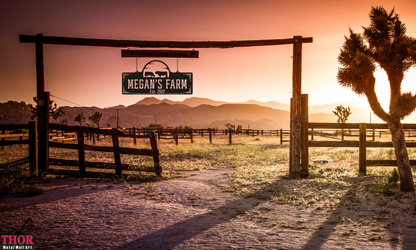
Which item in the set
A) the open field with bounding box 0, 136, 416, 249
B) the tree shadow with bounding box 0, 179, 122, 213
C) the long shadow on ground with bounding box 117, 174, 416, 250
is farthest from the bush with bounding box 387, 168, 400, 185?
the tree shadow with bounding box 0, 179, 122, 213

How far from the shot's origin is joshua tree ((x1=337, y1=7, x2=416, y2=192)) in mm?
5398

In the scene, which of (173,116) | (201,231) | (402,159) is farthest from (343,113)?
(173,116)

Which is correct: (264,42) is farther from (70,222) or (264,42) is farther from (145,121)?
(145,121)

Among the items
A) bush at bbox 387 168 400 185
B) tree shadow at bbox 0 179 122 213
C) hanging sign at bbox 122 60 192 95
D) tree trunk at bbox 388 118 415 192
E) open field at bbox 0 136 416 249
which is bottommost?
open field at bbox 0 136 416 249

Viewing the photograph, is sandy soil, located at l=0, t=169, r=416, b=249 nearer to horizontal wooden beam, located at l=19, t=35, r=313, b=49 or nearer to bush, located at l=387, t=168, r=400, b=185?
bush, located at l=387, t=168, r=400, b=185

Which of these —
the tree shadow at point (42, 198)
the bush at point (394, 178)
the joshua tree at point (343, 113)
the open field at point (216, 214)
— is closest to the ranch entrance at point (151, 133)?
the open field at point (216, 214)

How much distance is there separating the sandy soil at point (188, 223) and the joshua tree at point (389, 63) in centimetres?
229

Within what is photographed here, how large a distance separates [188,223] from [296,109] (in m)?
5.63

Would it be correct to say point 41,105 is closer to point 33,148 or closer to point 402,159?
point 33,148

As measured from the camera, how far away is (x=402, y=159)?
18.7 feet

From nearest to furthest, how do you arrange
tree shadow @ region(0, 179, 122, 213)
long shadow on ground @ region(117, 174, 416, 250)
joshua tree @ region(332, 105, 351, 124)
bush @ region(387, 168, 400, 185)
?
long shadow on ground @ region(117, 174, 416, 250)
tree shadow @ region(0, 179, 122, 213)
bush @ region(387, 168, 400, 185)
joshua tree @ region(332, 105, 351, 124)

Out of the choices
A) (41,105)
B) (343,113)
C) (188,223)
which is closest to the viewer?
(188,223)

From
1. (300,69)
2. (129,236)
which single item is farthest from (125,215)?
(300,69)

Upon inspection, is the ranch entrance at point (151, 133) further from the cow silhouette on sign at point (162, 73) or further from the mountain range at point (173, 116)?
the mountain range at point (173, 116)
